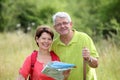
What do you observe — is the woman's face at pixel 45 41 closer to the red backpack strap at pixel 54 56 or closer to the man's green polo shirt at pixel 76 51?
the red backpack strap at pixel 54 56

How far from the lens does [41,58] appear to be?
18.9ft

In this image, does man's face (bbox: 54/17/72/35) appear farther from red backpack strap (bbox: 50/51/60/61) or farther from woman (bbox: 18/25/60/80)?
red backpack strap (bbox: 50/51/60/61)

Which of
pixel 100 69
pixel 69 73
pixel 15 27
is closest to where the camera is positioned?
pixel 69 73

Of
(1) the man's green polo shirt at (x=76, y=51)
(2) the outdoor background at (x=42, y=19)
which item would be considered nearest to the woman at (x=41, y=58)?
(1) the man's green polo shirt at (x=76, y=51)

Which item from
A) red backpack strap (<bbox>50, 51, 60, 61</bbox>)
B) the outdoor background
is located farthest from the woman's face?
the outdoor background

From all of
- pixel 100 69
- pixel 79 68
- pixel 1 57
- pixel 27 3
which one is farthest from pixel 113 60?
pixel 27 3

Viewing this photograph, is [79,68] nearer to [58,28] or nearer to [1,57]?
[58,28]

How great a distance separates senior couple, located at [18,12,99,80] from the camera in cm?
564

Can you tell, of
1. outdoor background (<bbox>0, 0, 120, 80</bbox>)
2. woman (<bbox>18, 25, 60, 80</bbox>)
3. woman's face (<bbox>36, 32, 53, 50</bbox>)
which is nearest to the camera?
woman (<bbox>18, 25, 60, 80</bbox>)

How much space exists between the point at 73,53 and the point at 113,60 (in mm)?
3685

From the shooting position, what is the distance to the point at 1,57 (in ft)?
32.1

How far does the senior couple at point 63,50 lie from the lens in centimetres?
564

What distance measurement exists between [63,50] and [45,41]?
0.37 meters

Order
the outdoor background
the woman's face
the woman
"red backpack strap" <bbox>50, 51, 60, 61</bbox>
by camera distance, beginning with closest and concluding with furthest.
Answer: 1. the woman
2. the woman's face
3. "red backpack strap" <bbox>50, 51, 60, 61</bbox>
4. the outdoor background
